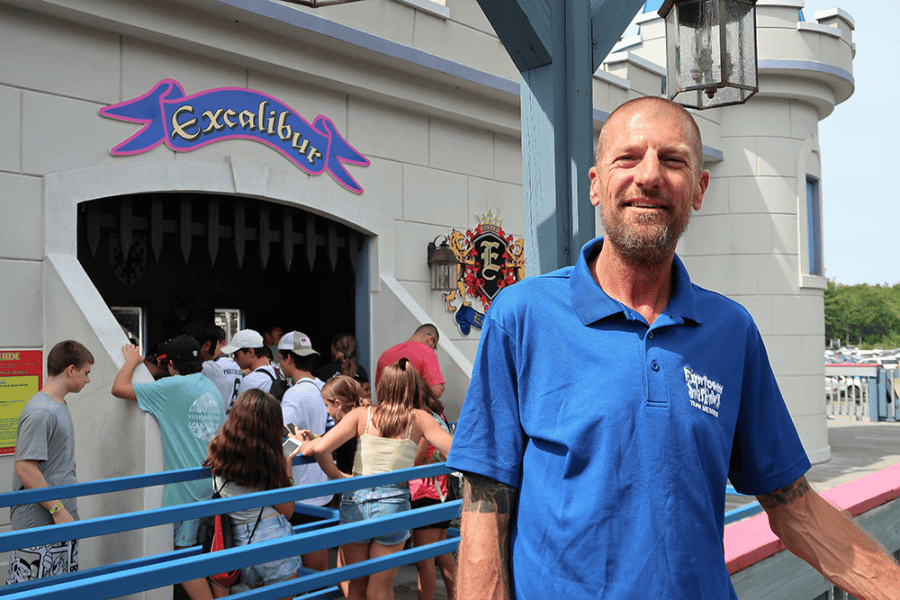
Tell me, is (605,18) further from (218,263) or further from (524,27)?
(218,263)

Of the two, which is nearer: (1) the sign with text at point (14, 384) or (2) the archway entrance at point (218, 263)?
(1) the sign with text at point (14, 384)

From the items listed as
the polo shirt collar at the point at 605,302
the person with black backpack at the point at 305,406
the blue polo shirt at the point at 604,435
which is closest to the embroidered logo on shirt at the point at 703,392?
the blue polo shirt at the point at 604,435

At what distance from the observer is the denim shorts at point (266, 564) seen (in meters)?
3.76

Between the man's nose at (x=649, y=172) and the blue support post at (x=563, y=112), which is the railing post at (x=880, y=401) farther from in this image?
the man's nose at (x=649, y=172)

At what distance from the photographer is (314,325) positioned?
10.6m

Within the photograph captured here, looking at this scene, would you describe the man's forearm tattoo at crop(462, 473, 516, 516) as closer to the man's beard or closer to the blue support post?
the man's beard

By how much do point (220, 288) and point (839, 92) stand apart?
1123cm

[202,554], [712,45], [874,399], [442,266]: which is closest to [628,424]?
[202,554]

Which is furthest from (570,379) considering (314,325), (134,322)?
(134,322)

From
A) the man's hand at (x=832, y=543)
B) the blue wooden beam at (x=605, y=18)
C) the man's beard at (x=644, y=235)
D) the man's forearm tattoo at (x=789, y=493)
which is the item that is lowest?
the man's hand at (x=832, y=543)

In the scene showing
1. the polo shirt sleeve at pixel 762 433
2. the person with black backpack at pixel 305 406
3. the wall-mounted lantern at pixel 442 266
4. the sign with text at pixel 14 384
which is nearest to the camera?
the polo shirt sleeve at pixel 762 433

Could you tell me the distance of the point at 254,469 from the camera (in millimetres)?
3965

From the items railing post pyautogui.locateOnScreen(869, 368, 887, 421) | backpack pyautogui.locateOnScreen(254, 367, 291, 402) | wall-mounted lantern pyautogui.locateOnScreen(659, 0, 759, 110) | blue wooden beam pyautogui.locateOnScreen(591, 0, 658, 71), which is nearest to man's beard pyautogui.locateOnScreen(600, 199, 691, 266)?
blue wooden beam pyautogui.locateOnScreen(591, 0, 658, 71)

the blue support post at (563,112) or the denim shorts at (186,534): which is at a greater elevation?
the blue support post at (563,112)
